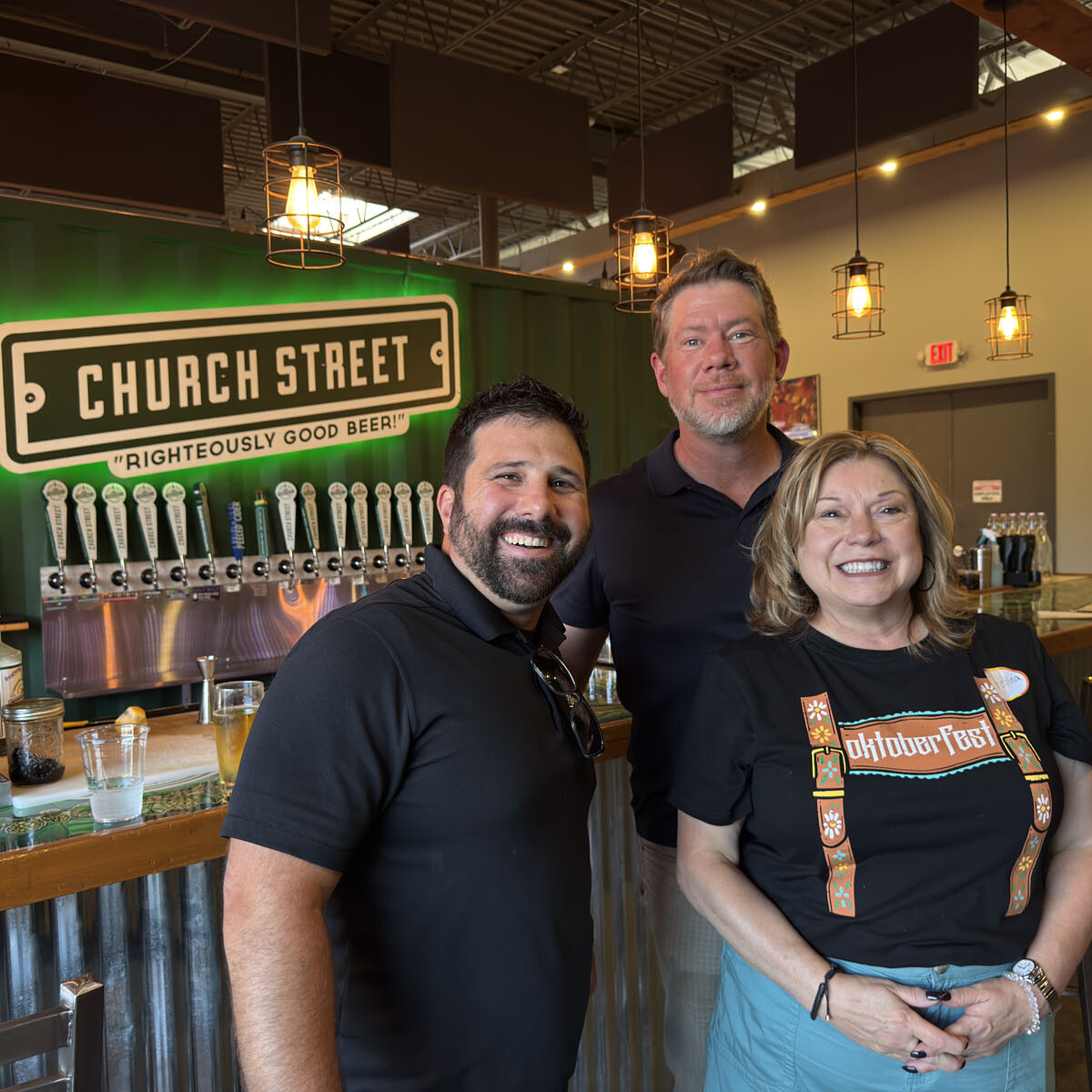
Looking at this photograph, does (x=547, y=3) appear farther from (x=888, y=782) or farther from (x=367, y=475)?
(x=888, y=782)

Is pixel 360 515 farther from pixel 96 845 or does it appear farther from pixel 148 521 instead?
pixel 96 845

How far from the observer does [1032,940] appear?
1392 millimetres

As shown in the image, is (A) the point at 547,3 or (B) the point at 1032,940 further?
(A) the point at 547,3

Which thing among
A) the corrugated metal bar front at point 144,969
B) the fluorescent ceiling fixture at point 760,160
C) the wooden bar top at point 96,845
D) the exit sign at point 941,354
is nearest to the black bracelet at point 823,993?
the wooden bar top at point 96,845

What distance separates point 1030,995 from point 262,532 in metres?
2.87

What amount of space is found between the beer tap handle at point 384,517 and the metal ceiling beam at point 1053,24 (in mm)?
3089

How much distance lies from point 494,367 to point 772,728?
3.07m

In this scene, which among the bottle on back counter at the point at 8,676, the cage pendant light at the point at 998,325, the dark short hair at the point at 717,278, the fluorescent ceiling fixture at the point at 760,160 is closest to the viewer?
the dark short hair at the point at 717,278

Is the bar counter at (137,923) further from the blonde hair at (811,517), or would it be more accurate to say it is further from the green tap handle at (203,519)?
the green tap handle at (203,519)

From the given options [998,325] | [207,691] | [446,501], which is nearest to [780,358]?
[446,501]

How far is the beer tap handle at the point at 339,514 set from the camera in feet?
12.2

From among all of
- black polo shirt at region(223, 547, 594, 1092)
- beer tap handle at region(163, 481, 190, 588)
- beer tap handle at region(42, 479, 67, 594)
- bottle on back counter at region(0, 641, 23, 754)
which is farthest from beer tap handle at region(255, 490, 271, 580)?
black polo shirt at region(223, 547, 594, 1092)

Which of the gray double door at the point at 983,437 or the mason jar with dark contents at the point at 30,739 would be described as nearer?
the mason jar with dark contents at the point at 30,739

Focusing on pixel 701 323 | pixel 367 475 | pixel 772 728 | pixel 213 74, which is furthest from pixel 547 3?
pixel 772 728
